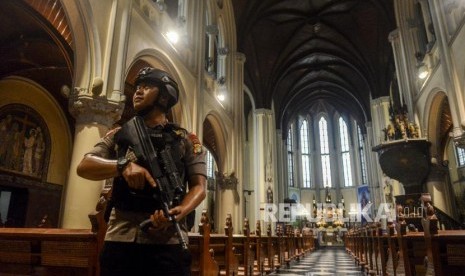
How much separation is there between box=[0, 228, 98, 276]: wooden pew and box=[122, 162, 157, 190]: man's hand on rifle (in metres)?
1.48

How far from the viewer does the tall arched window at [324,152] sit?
3650 centimetres

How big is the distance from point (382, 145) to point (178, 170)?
11.3 m

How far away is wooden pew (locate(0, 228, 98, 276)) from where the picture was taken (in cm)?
255

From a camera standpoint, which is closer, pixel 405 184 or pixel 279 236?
pixel 279 236

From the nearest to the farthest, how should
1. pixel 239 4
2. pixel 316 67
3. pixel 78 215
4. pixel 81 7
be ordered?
1. pixel 78 215
2. pixel 81 7
3. pixel 239 4
4. pixel 316 67

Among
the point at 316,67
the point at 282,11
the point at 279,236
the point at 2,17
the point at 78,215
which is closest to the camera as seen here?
the point at 78,215

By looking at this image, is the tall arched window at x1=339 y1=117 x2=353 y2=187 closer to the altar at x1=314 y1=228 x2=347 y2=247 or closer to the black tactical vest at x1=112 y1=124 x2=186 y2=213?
the altar at x1=314 y1=228 x2=347 y2=247

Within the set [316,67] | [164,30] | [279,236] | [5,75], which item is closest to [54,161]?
[5,75]

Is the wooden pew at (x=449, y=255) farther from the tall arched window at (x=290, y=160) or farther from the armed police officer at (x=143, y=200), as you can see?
the tall arched window at (x=290, y=160)

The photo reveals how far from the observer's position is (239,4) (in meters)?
15.8

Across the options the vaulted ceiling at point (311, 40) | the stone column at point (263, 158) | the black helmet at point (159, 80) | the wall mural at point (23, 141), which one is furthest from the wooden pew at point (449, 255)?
the stone column at point (263, 158)

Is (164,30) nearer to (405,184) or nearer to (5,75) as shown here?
(5,75)

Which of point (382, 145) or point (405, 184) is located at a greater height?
point (382, 145)

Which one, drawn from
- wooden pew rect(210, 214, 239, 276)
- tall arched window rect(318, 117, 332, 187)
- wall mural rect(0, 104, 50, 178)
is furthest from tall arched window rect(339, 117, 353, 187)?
wooden pew rect(210, 214, 239, 276)
